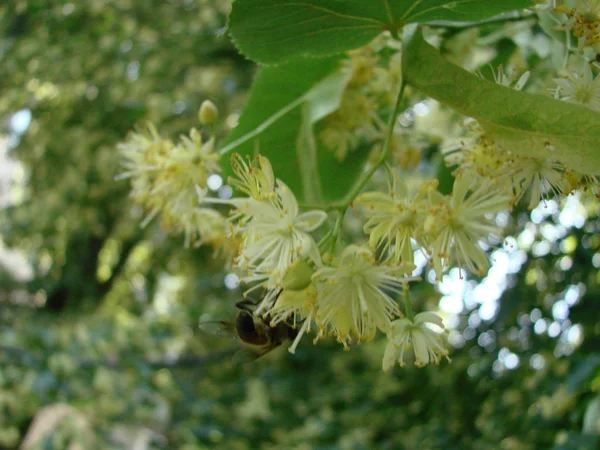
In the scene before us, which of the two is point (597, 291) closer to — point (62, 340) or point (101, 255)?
point (62, 340)

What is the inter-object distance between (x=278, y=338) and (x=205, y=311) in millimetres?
1740

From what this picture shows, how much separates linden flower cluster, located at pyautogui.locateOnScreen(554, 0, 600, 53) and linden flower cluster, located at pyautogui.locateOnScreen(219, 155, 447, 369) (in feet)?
0.89

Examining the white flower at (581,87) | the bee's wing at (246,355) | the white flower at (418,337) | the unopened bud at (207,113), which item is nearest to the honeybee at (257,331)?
the bee's wing at (246,355)

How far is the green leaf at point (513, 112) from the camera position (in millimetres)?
469

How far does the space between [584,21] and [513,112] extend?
0.15 m

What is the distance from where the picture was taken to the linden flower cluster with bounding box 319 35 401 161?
2.52ft

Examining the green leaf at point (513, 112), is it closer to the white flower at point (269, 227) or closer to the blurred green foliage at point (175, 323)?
the white flower at point (269, 227)

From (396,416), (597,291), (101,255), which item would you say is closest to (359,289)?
(597,291)

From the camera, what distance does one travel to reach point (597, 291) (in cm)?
132

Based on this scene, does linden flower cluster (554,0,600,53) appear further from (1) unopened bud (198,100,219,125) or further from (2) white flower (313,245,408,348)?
(1) unopened bud (198,100,219,125)

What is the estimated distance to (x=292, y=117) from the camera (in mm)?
740

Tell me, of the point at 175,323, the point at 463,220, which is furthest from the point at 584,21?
the point at 175,323

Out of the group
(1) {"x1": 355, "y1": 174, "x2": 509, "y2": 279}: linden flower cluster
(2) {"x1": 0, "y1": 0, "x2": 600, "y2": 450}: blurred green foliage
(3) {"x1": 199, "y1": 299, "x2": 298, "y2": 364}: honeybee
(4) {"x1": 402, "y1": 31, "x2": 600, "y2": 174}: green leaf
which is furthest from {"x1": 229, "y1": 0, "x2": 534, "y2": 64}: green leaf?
(2) {"x1": 0, "y1": 0, "x2": 600, "y2": 450}: blurred green foliage

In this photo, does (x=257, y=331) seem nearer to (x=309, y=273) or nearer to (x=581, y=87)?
(x=309, y=273)
